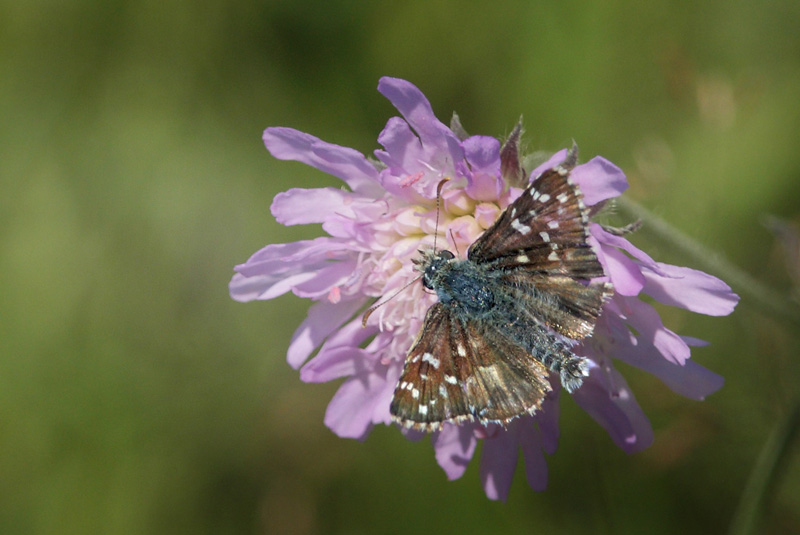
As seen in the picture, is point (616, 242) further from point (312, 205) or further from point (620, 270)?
point (312, 205)

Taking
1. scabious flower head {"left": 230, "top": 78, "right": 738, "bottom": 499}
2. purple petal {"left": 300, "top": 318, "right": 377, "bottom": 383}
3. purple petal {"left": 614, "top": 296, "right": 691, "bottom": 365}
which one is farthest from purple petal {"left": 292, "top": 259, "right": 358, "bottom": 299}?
purple petal {"left": 614, "top": 296, "right": 691, "bottom": 365}

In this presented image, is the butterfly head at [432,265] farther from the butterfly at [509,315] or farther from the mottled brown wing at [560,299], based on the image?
the mottled brown wing at [560,299]

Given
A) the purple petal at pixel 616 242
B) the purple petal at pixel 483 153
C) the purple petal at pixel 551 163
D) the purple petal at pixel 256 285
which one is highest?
the purple petal at pixel 483 153

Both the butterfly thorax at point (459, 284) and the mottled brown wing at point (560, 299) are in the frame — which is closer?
the mottled brown wing at point (560, 299)

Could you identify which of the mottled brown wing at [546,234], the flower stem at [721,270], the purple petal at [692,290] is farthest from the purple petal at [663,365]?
the flower stem at [721,270]

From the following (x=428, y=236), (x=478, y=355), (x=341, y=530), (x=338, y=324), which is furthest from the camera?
(x=341, y=530)

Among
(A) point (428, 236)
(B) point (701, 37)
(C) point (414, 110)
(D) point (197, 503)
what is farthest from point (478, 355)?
(B) point (701, 37)

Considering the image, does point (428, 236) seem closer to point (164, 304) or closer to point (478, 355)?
point (478, 355)
